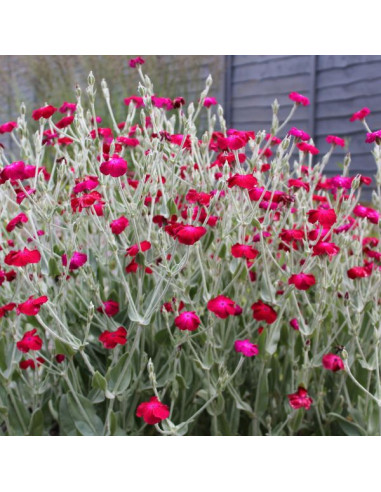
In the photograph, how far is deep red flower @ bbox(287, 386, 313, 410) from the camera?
118 cm

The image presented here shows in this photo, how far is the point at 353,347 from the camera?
52.2 inches

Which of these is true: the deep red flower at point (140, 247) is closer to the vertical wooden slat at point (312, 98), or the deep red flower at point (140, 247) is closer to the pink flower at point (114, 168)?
A: the pink flower at point (114, 168)

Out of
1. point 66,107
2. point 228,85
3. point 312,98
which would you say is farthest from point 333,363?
point 228,85

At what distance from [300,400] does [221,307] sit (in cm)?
25

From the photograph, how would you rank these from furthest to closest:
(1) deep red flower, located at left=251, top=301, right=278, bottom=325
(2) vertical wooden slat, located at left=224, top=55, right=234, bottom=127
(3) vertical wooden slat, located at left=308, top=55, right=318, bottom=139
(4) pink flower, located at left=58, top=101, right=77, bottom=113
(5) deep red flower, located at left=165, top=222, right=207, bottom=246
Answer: (2) vertical wooden slat, located at left=224, top=55, right=234, bottom=127
(3) vertical wooden slat, located at left=308, top=55, right=318, bottom=139
(4) pink flower, located at left=58, top=101, right=77, bottom=113
(1) deep red flower, located at left=251, top=301, right=278, bottom=325
(5) deep red flower, located at left=165, top=222, right=207, bottom=246

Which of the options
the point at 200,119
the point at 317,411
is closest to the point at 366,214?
the point at 317,411

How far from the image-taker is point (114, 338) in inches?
45.9

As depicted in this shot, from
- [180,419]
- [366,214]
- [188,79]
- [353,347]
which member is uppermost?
[188,79]

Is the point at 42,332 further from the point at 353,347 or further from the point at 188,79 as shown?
the point at 188,79

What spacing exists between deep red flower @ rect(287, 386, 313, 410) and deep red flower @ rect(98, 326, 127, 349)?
1.14 feet

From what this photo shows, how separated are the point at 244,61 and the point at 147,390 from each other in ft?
11.1

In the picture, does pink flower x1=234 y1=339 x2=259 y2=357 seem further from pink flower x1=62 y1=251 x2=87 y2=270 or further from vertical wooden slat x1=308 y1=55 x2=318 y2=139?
vertical wooden slat x1=308 y1=55 x2=318 y2=139

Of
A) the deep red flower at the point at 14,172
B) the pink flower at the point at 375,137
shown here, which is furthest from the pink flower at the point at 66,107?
the pink flower at the point at 375,137

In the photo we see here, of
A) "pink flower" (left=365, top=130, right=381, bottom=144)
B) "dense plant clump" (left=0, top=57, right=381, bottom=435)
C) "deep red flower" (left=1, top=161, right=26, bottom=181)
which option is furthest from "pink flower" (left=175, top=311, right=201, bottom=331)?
"pink flower" (left=365, top=130, right=381, bottom=144)
